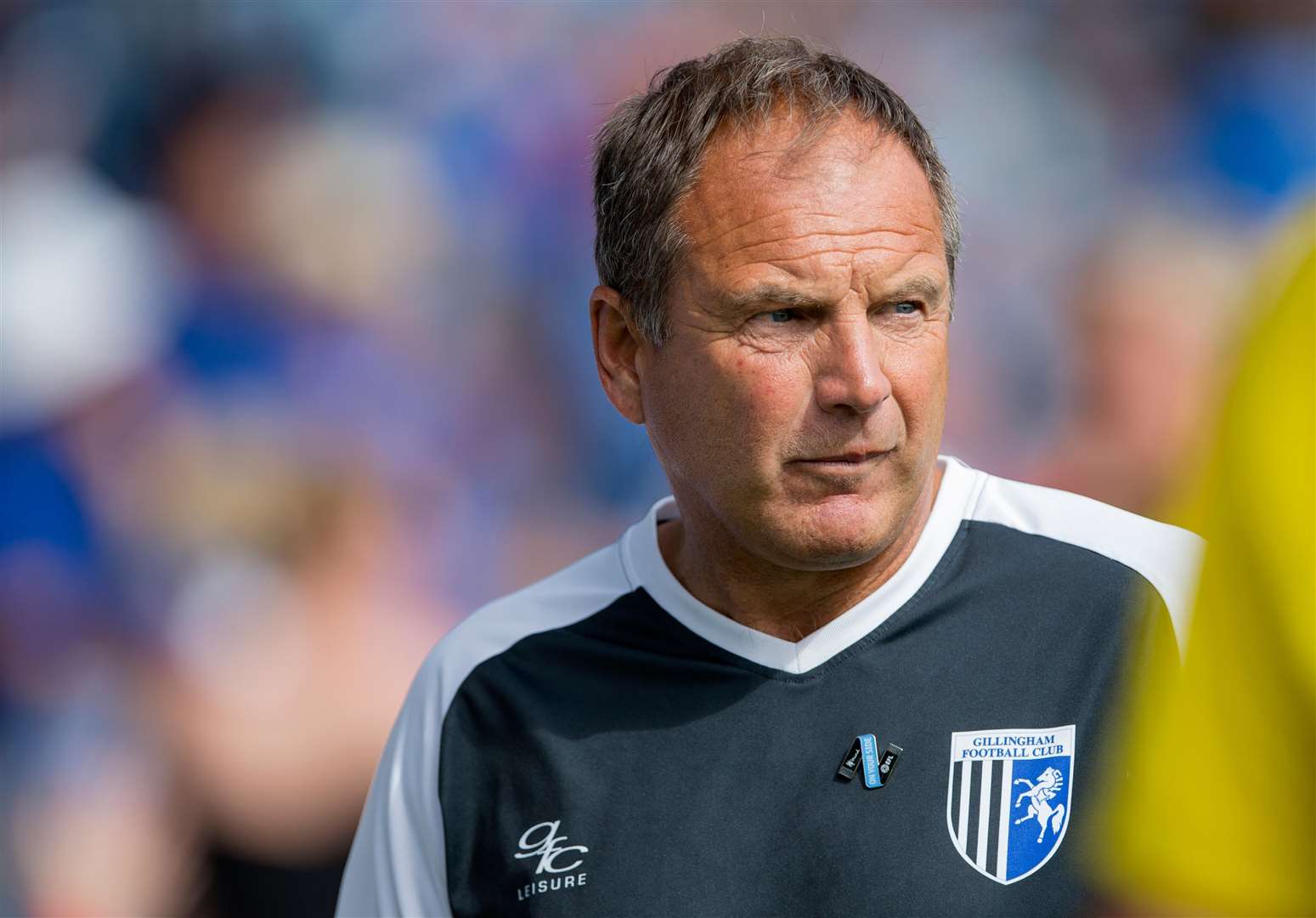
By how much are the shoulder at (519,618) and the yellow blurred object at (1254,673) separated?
1.69m

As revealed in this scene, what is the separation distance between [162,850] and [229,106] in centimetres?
221

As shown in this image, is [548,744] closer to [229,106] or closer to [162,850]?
[162,850]

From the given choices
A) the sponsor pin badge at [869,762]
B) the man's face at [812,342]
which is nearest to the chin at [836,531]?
the man's face at [812,342]

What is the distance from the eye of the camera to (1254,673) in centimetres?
81

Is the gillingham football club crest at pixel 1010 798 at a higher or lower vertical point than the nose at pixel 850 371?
lower

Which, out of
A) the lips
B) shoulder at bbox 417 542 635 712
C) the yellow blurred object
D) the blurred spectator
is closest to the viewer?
the yellow blurred object

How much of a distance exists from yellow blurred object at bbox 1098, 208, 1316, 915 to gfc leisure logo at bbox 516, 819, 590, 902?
1449 millimetres

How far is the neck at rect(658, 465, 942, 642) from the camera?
91.9 inches

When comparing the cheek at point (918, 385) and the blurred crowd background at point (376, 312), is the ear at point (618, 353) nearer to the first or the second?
the cheek at point (918, 385)

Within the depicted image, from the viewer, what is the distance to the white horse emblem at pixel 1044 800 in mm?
2092

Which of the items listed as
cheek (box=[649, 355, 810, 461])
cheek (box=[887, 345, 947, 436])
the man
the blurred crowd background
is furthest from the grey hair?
the blurred crowd background

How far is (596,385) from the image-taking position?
4.57 metres

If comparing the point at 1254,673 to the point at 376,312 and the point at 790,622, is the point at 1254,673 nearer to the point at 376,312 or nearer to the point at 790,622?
the point at 790,622

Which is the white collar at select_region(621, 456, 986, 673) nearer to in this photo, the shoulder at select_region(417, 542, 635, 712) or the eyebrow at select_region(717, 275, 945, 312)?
the shoulder at select_region(417, 542, 635, 712)
